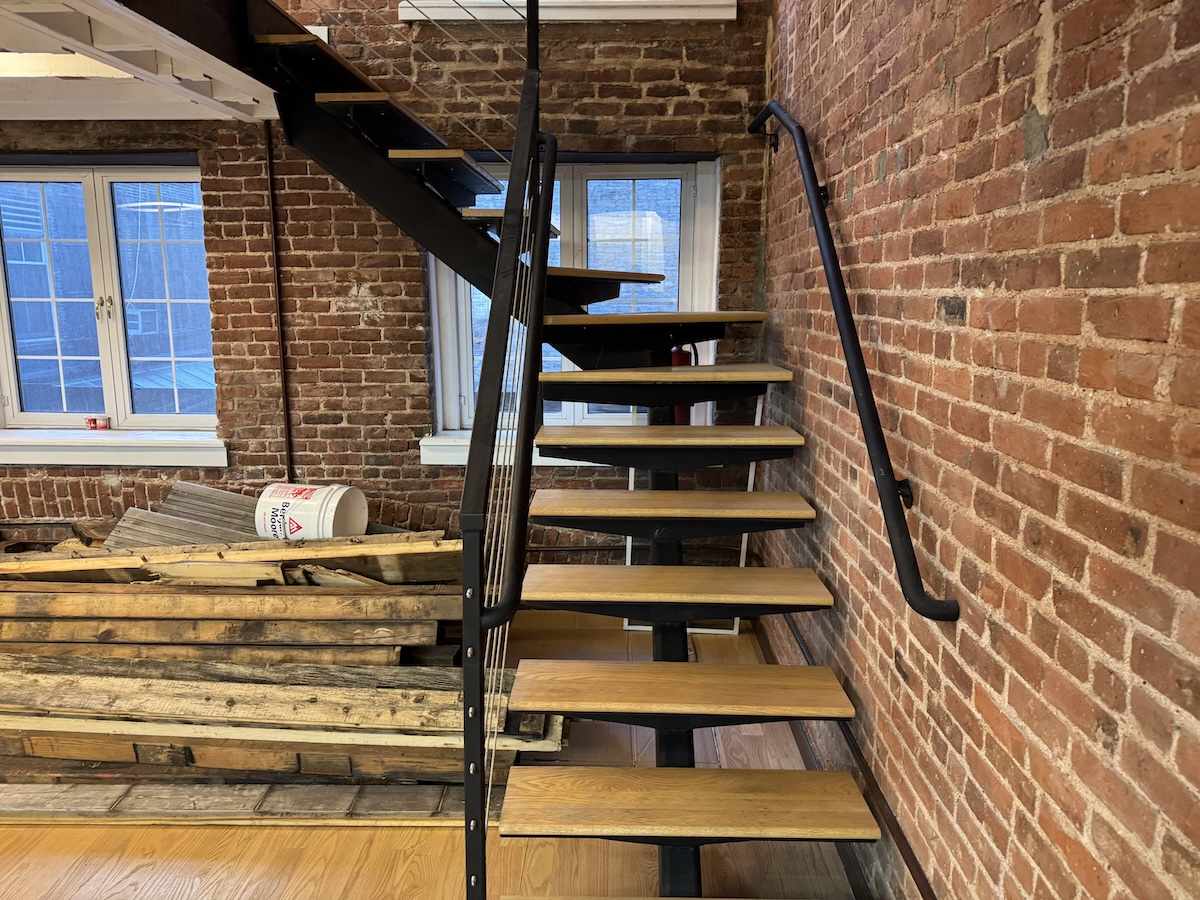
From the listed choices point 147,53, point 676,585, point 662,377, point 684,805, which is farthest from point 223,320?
point 684,805

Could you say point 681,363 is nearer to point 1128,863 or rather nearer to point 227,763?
point 227,763

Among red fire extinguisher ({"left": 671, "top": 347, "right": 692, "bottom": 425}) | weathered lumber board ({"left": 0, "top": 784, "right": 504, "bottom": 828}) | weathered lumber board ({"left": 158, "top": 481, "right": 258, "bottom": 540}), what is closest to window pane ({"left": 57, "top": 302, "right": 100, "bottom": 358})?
weathered lumber board ({"left": 158, "top": 481, "right": 258, "bottom": 540})

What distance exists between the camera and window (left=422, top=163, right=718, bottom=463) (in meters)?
4.02

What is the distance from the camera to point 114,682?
294cm

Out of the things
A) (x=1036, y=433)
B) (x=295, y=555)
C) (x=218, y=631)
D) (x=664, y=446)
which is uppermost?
(x=1036, y=433)

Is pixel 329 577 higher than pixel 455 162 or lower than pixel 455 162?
lower

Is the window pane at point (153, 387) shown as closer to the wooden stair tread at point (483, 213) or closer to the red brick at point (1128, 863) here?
the wooden stair tread at point (483, 213)

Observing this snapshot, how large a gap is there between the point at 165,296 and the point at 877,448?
381 centimetres

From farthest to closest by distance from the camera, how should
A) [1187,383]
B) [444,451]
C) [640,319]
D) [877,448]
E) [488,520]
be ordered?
[444,451]
[640,319]
[877,448]
[488,520]
[1187,383]

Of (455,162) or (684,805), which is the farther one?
(455,162)

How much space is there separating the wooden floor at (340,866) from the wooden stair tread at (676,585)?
802 mm

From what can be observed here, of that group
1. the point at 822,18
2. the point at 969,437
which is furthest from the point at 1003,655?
the point at 822,18

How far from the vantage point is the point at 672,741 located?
2414 millimetres

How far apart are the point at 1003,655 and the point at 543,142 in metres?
2.49
